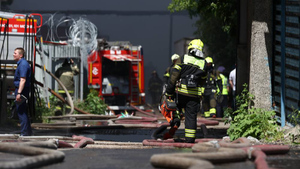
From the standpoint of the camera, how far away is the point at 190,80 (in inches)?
393

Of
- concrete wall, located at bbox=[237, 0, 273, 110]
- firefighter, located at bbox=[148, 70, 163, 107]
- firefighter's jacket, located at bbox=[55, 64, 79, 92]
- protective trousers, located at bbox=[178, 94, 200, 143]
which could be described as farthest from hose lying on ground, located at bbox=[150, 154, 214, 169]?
firefighter, located at bbox=[148, 70, 163, 107]

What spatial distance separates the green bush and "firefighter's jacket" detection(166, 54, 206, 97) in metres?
0.83

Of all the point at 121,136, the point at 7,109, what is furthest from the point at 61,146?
the point at 7,109

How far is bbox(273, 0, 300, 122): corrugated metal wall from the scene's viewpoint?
992 centimetres

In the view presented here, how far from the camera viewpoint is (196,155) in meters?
6.38

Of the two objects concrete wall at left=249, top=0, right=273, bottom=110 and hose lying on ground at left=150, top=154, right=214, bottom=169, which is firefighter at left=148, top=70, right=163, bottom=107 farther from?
hose lying on ground at left=150, top=154, right=214, bottom=169

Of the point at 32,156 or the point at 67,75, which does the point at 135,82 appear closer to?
the point at 67,75

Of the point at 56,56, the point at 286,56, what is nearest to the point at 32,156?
the point at 286,56

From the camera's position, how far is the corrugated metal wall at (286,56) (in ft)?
32.6

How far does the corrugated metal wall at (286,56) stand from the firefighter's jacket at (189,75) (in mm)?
1300

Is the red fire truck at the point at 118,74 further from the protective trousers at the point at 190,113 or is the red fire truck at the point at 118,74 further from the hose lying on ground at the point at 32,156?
the hose lying on ground at the point at 32,156

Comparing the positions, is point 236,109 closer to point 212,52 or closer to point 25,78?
point 25,78

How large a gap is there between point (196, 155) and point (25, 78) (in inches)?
225

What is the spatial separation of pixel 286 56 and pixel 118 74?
40.6 ft
